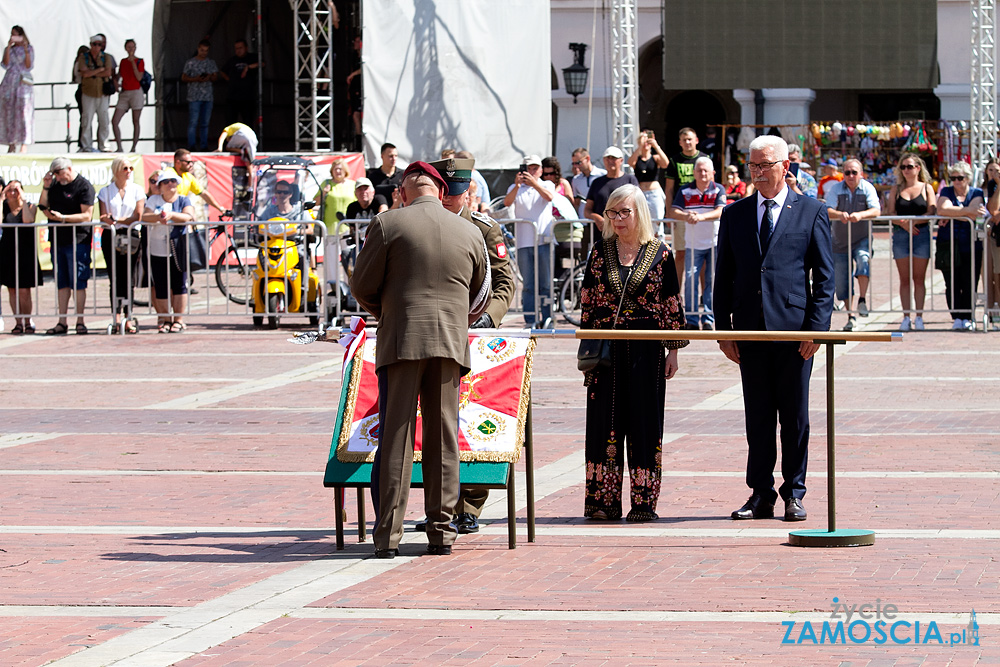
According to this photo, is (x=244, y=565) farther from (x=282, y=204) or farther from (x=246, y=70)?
(x=246, y=70)

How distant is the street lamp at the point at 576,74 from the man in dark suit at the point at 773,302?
89.2ft

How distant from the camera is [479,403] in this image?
25.0 ft

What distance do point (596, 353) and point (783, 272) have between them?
3.45 feet

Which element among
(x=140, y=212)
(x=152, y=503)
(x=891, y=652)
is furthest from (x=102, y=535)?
(x=140, y=212)

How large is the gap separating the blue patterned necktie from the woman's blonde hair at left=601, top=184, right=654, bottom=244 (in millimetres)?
581

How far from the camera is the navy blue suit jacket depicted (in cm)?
801

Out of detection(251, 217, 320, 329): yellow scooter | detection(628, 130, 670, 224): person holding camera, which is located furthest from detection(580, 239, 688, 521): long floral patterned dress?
detection(628, 130, 670, 224): person holding camera

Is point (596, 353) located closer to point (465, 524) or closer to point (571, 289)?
point (465, 524)

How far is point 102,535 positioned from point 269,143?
2555 centimetres

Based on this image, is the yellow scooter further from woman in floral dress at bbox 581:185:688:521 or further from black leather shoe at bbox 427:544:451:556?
black leather shoe at bbox 427:544:451:556

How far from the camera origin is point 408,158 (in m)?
26.7

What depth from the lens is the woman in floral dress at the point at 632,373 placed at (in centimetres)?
812

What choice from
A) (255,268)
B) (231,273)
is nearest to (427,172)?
(255,268)

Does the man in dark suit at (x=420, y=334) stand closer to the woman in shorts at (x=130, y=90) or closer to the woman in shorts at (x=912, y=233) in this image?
the woman in shorts at (x=912, y=233)
